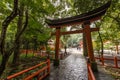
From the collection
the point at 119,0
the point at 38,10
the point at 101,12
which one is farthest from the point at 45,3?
the point at 119,0

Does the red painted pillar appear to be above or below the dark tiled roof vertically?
below

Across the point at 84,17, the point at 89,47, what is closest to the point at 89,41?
the point at 89,47

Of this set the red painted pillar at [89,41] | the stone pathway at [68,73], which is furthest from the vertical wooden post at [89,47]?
the stone pathway at [68,73]

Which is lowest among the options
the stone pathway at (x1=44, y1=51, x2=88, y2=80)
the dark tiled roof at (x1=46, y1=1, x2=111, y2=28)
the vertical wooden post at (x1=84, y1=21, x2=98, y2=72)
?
the stone pathway at (x1=44, y1=51, x2=88, y2=80)

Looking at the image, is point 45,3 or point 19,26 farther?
point 19,26

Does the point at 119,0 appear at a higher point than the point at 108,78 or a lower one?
higher

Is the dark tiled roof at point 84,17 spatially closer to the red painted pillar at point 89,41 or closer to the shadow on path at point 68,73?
the red painted pillar at point 89,41

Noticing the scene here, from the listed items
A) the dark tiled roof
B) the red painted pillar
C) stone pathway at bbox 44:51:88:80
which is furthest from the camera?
the red painted pillar

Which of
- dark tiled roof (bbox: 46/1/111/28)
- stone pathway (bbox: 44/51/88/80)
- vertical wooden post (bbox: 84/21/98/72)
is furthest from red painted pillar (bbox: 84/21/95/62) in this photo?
stone pathway (bbox: 44/51/88/80)

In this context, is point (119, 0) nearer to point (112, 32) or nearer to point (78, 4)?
point (78, 4)

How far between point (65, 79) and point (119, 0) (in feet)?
36.4

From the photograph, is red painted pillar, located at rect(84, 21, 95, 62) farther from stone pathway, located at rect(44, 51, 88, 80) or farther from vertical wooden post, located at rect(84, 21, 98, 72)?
stone pathway, located at rect(44, 51, 88, 80)

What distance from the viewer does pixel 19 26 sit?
1111cm

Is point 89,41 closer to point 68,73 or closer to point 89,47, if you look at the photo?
point 89,47
